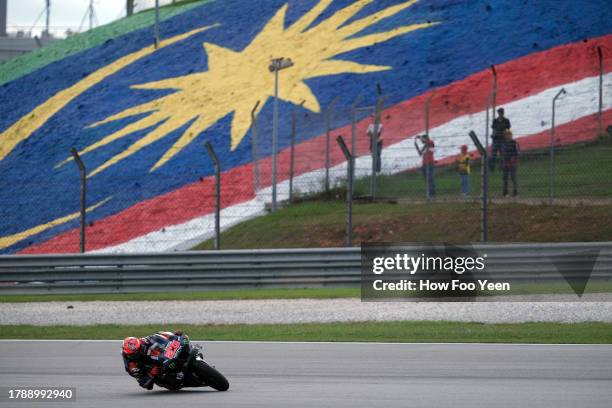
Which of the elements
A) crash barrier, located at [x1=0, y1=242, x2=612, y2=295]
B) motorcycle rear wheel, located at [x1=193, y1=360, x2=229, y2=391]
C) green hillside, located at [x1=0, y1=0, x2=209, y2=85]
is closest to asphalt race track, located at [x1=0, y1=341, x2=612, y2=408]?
motorcycle rear wheel, located at [x1=193, y1=360, x2=229, y2=391]

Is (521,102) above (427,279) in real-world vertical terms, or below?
above

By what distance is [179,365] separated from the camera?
350 inches

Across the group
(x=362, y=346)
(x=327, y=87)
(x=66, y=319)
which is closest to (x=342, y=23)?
(x=327, y=87)

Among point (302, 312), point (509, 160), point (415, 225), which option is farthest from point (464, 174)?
point (302, 312)

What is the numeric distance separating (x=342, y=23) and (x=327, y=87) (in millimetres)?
4537

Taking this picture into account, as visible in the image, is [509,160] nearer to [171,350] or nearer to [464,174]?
[464,174]

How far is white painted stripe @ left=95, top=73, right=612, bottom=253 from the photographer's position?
77.8 feet

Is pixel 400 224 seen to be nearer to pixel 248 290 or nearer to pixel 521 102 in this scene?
pixel 248 290

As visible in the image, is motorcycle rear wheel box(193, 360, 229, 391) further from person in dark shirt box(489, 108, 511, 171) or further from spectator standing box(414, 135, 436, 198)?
spectator standing box(414, 135, 436, 198)

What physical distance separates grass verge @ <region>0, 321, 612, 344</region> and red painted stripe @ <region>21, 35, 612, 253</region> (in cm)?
964

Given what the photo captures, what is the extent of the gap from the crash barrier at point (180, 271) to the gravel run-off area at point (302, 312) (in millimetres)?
666

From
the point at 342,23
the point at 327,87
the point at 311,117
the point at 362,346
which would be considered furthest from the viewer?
the point at 342,23

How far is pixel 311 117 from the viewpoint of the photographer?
28594 mm

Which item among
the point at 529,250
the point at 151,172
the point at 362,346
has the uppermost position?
the point at 151,172
